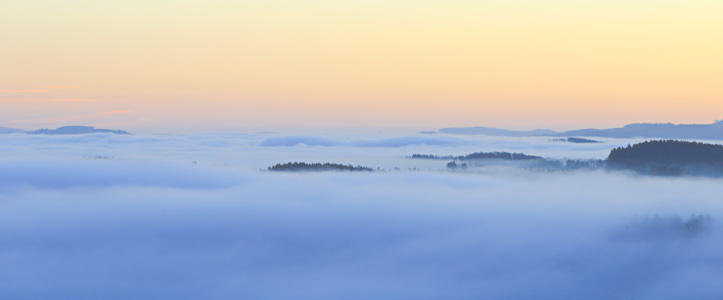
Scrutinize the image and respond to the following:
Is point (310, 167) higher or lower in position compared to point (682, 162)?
lower

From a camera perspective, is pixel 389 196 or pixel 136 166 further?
pixel 136 166

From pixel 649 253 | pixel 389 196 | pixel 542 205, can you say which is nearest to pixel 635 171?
pixel 542 205

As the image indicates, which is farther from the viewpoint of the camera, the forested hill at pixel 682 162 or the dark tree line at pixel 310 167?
the forested hill at pixel 682 162

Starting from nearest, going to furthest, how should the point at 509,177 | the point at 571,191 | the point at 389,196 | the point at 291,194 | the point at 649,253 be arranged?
the point at 649,253 < the point at 291,194 < the point at 389,196 < the point at 571,191 < the point at 509,177

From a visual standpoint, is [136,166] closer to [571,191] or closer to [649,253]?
[571,191]

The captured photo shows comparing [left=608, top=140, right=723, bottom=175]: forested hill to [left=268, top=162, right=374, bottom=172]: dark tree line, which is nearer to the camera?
[left=268, top=162, right=374, bottom=172]: dark tree line

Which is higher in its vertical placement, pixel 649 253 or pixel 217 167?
pixel 217 167

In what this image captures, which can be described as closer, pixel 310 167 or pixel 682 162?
pixel 310 167

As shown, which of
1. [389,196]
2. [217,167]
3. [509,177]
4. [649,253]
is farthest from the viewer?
[509,177]

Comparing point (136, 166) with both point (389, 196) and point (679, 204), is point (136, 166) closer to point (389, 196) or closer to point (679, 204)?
point (389, 196)
